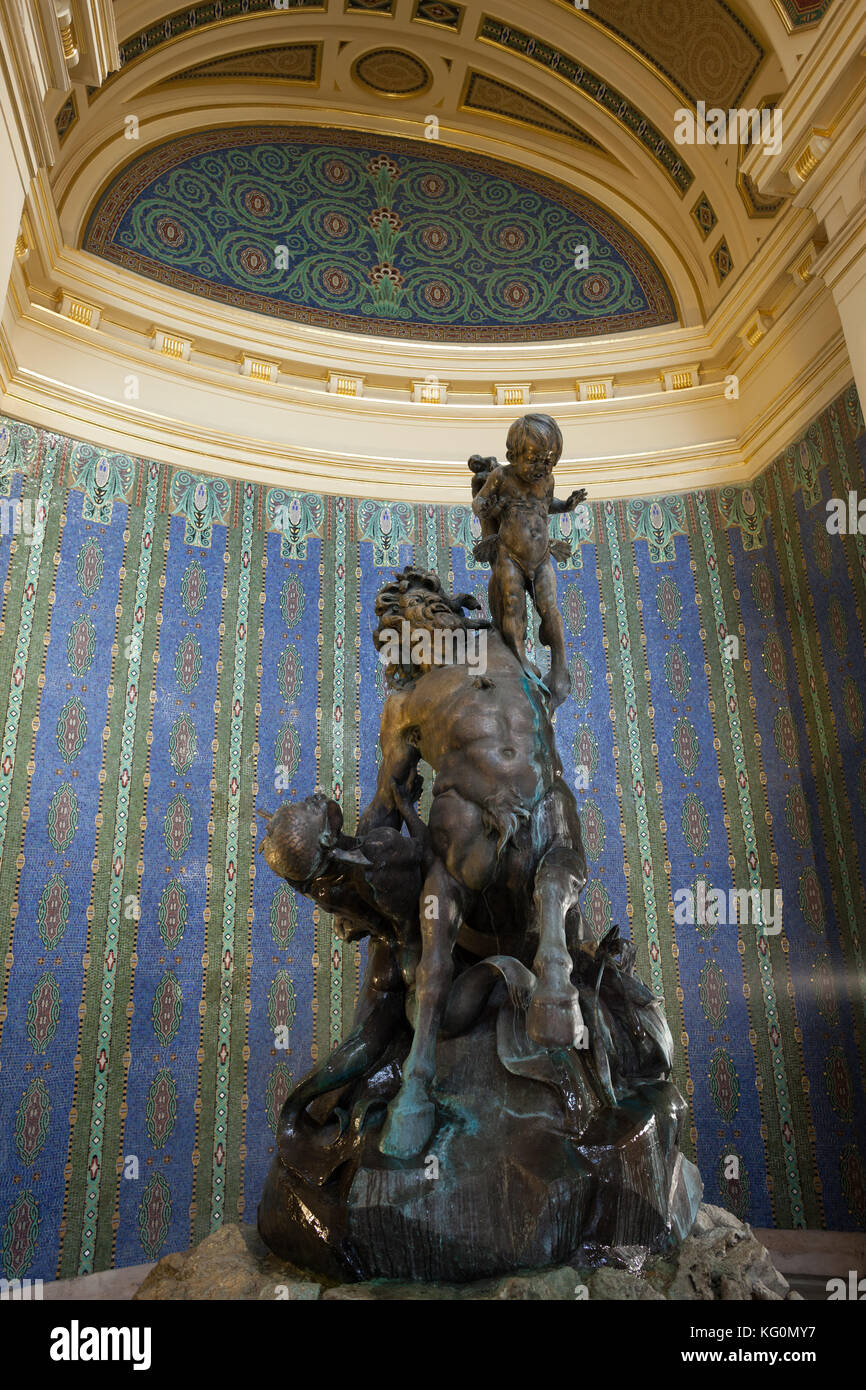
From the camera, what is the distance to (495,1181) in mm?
2385

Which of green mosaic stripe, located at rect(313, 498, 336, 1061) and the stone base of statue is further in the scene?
green mosaic stripe, located at rect(313, 498, 336, 1061)

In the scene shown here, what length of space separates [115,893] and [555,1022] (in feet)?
12.7

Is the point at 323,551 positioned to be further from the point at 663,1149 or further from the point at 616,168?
the point at 663,1149

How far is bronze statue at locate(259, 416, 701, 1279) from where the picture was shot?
2.37 m

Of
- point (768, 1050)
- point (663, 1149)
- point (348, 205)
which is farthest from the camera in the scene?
point (348, 205)

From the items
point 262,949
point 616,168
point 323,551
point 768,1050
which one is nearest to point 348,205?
point 616,168

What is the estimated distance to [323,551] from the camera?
710cm

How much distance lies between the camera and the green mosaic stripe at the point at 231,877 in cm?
539

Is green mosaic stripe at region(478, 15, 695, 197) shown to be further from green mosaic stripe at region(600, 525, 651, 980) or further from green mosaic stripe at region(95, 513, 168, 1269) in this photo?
green mosaic stripe at region(95, 513, 168, 1269)

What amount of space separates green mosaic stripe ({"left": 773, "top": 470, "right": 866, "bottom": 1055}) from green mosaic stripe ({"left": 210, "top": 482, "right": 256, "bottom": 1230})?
3.67 meters

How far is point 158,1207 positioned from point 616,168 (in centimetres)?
870

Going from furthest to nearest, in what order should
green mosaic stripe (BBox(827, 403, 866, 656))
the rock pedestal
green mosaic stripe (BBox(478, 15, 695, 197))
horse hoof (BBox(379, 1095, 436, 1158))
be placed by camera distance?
1. green mosaic stripe (BBox(478, 15, 695, 197))
2. green mosaic stripe (BBox(827, 403, 866, 656))
3. horse hoof (BBox(379, 1095, 436, 1158))
4. the rock pedestal

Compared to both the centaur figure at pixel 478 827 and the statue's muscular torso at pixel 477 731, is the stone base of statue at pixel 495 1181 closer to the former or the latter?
the centaur figure at pixel 478 827

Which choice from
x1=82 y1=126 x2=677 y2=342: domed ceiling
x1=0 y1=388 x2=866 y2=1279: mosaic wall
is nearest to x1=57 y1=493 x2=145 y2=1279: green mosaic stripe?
x1=0 y1=388 x2=866 y2=1279: mosaic wall
